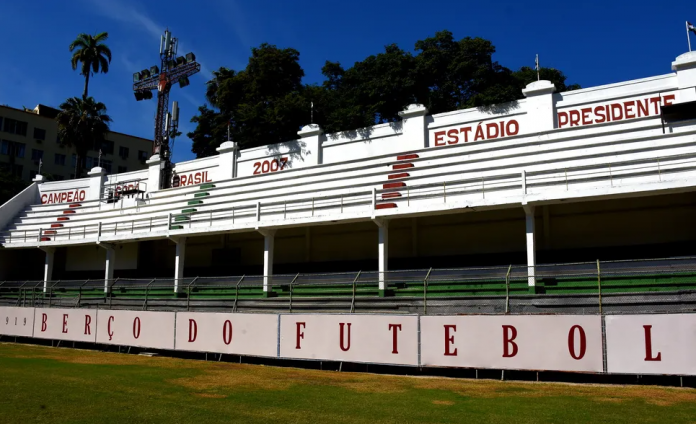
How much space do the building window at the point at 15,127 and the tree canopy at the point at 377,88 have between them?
31122mm

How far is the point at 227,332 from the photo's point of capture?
18.3 metres

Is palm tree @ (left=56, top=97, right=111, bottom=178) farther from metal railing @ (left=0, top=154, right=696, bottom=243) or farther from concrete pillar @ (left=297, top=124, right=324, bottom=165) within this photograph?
concrete pillar @ (left=297, top=124, right=324, bottom=165)

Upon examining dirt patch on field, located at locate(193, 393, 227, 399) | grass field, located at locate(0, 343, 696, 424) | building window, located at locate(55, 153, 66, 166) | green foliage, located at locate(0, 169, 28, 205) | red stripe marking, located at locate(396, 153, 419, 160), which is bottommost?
dirt patch on field, located at locate(193, 393, 227, 399)

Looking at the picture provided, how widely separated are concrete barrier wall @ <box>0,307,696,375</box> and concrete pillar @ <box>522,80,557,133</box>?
45.7 feet

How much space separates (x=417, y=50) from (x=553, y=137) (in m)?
22.2

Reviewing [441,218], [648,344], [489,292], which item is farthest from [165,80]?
[648,344]

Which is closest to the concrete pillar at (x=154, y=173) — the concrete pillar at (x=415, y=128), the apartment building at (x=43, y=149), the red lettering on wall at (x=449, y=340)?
the concrete pillar at (x=415, y=128)

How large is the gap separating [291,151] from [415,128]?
25.3 feet

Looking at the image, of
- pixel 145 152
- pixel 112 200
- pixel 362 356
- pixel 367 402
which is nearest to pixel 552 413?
pixel 367 402

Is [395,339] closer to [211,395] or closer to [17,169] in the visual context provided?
[211,395]

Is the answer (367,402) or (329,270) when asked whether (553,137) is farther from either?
(367,402)

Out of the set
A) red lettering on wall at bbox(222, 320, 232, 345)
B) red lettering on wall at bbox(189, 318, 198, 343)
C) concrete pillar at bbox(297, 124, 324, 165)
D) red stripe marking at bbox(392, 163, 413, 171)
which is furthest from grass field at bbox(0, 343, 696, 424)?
concrete pillar at bbox(297, 124, 324, 165)

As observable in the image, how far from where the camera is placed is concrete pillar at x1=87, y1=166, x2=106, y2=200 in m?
40.8

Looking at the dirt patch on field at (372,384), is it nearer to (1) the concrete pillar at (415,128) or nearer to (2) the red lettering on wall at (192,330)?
(2) the red lettering on wall at (192,330)
